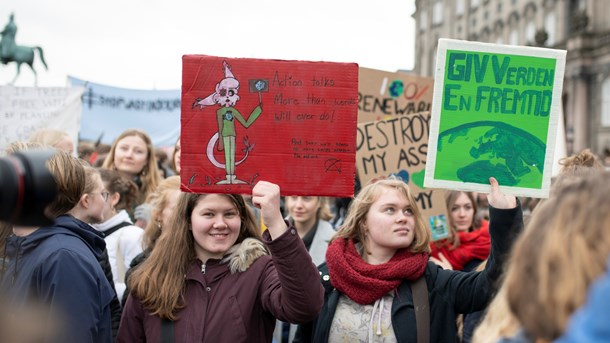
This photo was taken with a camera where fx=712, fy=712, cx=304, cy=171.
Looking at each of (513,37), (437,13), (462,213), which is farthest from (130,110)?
(437,13)

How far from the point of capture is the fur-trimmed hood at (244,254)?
3363 millimetres

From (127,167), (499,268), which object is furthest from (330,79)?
(127,167)

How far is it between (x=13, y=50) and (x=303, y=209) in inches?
244

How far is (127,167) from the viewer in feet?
19.9

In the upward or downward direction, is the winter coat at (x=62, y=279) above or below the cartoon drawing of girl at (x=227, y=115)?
below

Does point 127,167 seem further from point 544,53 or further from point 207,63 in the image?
point 544,53

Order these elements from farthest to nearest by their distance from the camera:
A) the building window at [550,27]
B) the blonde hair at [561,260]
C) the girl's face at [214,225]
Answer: the building window at [550,27] → the girl's face at [214,225] → the blonde hair at [561,260]

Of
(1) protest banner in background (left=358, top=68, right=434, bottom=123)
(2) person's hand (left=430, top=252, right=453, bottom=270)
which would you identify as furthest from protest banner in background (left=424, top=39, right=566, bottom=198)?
(1) protest banner in background (left=358, top=68, right=434, bottom=123)

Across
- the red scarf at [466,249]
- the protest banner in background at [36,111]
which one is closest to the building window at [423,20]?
the protest banner in background at [36,111]

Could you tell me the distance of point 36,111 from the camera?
775 centimetres

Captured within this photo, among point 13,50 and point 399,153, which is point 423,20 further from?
point 399,153

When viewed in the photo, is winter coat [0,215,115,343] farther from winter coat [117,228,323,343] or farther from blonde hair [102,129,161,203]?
blonde hair [102,129,161,203]

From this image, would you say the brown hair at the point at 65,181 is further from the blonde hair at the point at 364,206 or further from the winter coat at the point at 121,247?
the winter coat at the point at 121,247

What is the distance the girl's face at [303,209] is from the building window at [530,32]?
1651 inches
